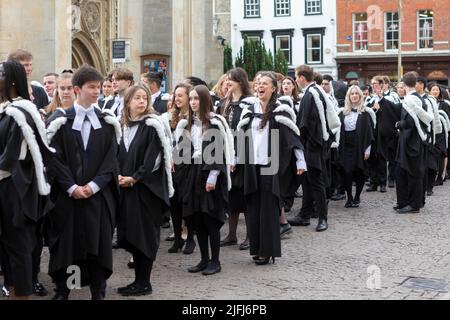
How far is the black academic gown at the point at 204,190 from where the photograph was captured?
8852mm

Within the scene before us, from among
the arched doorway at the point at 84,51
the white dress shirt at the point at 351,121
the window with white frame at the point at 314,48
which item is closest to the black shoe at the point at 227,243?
the white dress shirt at the point at 351,121

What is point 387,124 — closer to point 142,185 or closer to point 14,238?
point 142,185

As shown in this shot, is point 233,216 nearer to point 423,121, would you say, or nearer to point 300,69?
point 300,69

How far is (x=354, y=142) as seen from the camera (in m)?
14.9

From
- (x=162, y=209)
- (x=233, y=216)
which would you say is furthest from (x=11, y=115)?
(x=233, y=216)

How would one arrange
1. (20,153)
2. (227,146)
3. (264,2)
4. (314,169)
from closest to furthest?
(20,153) < (227,146) < (314,169) < (264,2)

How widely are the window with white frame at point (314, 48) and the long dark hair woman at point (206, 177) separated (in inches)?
1948

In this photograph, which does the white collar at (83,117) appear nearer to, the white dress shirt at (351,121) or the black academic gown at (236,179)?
the black academic gown at (236,179)

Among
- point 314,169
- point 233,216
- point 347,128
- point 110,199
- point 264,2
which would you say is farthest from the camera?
point 264,2

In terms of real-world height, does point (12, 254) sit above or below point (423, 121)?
below

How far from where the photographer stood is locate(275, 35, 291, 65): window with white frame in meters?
58.8

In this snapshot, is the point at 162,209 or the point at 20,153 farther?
the point at 162,209

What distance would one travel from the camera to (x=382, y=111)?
1766cm
